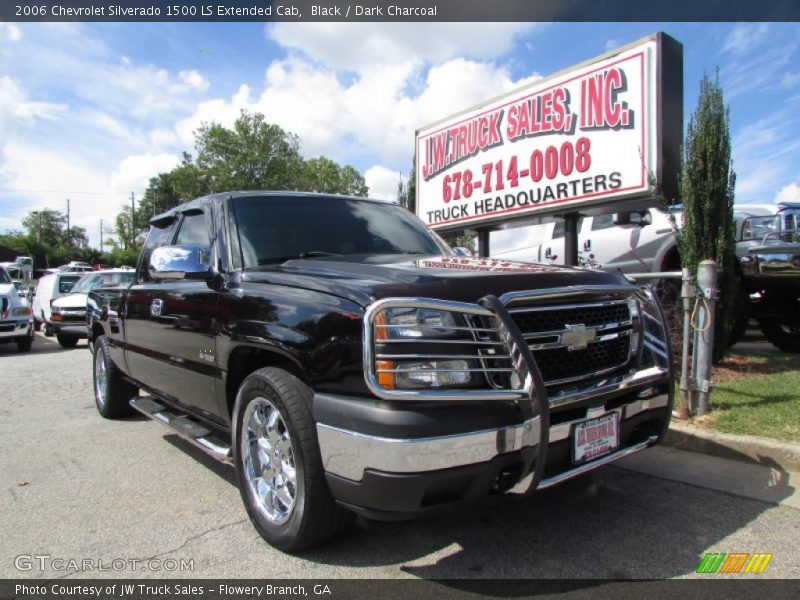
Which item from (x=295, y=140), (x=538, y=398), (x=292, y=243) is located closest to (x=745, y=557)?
(x=538, y=398)

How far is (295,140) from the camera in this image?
170 ft

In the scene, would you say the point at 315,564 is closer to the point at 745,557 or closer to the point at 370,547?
the point at 370,547

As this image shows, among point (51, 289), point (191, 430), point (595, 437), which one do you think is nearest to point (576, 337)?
point (595, 437)

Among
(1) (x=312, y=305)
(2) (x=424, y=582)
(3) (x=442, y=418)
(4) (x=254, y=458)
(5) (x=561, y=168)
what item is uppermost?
(5) (x=561, y=168)

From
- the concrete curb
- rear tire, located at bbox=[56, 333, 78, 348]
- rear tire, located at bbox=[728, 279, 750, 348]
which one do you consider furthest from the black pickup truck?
rear tire, located at bbox=[56, 333, 78, 348]

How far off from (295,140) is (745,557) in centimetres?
5268

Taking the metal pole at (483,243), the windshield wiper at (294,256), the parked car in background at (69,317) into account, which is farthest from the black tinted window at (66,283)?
the windshield wiper at (294,256)

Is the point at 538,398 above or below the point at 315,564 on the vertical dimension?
above

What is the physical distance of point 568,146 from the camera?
23.6 feet

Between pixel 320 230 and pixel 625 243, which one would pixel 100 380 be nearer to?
pixel 320 230

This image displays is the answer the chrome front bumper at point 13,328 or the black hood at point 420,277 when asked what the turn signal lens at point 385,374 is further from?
the chrome front bumper at point 13,328

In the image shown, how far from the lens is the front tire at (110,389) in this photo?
5422 mm

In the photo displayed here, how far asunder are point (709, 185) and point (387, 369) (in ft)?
17.0

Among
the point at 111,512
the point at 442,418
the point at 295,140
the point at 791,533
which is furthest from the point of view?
the point at 295,140
